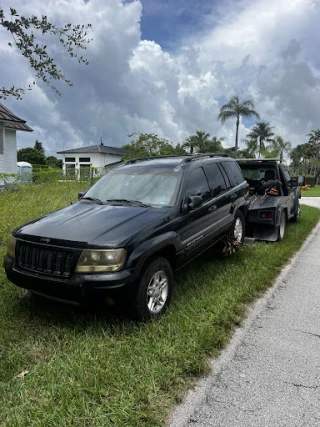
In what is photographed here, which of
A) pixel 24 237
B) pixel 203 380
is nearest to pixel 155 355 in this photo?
pixel 203 380

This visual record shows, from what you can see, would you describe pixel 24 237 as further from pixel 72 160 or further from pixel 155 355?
pixel 72 160

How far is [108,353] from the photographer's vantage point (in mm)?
3070

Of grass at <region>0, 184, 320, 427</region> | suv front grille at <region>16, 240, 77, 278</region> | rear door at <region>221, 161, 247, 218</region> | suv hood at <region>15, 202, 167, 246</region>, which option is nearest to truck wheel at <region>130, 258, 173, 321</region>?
grass at <region>0, 184, 320, 427</region>

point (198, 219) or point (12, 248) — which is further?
point (198, 219)

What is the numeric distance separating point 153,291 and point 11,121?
16.8 metres

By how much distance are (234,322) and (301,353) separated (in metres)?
0.76

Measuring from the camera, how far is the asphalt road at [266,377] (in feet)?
7.94

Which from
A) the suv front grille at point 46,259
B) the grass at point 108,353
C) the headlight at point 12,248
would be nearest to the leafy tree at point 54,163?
the headlight at point 12,248

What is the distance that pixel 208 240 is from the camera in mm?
4945

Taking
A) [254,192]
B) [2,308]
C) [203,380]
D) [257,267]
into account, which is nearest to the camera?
[203,380]

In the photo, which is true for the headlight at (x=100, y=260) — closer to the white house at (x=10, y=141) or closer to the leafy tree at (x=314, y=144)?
the white house at (x=10, y=141)

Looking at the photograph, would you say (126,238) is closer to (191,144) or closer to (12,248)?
(12,248)

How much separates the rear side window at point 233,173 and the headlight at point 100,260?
3.46m

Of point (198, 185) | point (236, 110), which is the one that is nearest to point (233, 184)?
point (198, 185)
